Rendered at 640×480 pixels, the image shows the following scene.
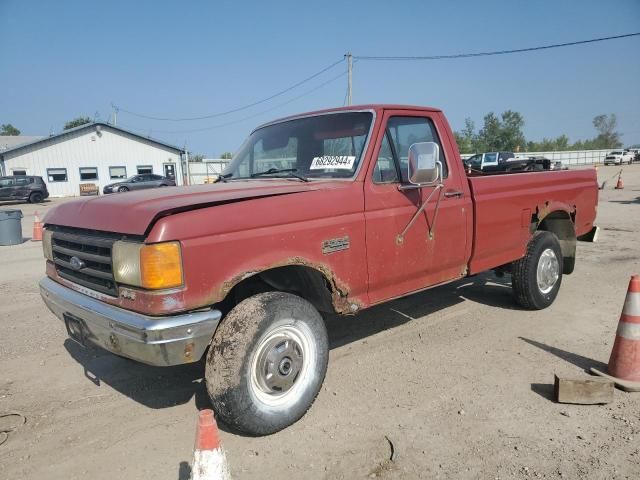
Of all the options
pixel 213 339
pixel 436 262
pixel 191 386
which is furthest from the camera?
pixel 436 262

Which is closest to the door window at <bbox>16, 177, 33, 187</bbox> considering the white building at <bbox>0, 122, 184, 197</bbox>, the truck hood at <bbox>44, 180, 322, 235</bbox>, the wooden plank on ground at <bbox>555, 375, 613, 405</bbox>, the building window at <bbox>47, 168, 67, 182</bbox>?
the white building at <bbox>0, 122, 184, 197</bbox>

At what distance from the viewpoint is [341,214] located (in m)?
3.35

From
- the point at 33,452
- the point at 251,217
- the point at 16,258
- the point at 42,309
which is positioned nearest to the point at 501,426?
the point at 251,217

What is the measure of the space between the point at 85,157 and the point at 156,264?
38.1 m

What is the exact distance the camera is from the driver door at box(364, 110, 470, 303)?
3598mm

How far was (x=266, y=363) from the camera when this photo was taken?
9.92 ft

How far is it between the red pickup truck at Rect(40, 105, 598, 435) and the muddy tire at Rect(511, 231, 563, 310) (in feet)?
2.12

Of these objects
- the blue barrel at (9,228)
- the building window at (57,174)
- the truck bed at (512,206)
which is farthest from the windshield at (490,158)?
the building window at (57,174)

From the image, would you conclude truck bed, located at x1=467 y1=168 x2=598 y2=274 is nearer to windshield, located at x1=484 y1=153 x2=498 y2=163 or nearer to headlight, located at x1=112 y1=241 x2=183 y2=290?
headlight, located at x1=112 y1=241 x2=183 y2=290

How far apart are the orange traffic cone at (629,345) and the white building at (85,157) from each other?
125 ft

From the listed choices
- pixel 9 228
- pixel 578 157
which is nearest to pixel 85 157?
pixel 9 228

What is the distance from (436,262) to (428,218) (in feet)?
1.34

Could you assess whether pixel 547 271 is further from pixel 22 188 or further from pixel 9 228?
pixel 22 188

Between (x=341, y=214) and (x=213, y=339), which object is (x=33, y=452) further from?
(x=341, y=214)
